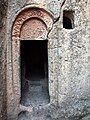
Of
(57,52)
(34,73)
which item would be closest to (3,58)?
(57,52)

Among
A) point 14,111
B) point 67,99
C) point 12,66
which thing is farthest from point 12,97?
point 67,99

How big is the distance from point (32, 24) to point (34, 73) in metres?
2.46

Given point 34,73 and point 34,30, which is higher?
point 34,30

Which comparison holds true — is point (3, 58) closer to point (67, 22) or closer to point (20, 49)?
point (20, 49)

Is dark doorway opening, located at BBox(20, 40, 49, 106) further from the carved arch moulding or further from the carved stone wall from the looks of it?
the carved arch moulding

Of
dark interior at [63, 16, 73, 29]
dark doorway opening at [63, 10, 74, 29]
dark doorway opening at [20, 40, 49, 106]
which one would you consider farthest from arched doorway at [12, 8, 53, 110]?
dark interior at [63, 16, 73, 29]

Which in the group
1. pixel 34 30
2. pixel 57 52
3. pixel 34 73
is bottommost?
pixel 34 73

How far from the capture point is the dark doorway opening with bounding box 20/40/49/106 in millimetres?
5957

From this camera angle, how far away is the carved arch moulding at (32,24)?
17.0 feet

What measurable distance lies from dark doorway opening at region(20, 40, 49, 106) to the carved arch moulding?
48.3 inches

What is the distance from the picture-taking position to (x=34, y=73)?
294 inches

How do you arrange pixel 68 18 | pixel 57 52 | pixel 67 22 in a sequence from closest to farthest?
1. pixel 57 52
2. pixel 68 18
3. pixel 67 22

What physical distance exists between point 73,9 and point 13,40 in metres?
1.50

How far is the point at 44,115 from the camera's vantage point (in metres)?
5.45
